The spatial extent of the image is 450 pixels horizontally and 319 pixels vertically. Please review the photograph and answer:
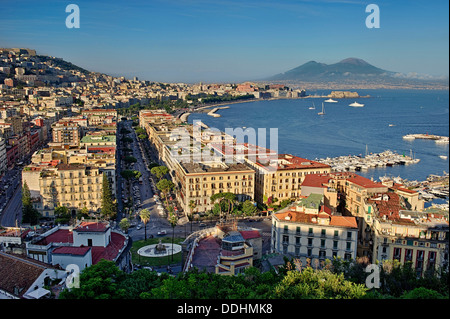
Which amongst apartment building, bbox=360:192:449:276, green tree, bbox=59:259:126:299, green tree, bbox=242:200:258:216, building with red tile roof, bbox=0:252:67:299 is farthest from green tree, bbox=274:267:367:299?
green tree, bbox=242:200:258:216

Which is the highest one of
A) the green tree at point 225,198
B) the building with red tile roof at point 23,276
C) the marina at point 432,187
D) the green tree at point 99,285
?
the green tree at point 99,285

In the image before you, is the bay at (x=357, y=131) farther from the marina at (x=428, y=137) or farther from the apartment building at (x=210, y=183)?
the apartment building at (x=210, y=183)

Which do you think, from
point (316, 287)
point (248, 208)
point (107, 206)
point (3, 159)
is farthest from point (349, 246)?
point (3, 159)

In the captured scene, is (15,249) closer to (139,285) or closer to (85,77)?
(139,285)

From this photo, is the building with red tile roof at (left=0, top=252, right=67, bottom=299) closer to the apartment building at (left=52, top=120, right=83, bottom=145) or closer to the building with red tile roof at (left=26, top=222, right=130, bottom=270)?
the building with red tile roof at (left=26, top=222, right=130, bottom=270)

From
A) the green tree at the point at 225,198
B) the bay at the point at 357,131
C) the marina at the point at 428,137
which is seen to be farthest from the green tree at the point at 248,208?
the marina at the point at 428,137

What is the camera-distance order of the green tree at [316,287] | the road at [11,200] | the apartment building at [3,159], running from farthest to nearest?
the apartment building at [3,159] → the road at [11,200] → the green tree at [316,287]

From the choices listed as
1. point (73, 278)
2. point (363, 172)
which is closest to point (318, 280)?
point (73, 278)
